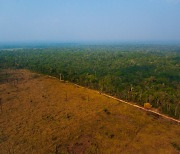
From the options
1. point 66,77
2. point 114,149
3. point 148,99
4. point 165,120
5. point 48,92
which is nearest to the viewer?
point 114,149

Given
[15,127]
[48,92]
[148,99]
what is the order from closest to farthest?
1. [15,127]
2. [148,99]
3. [48,92]

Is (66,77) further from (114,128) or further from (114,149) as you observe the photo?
(114,149)

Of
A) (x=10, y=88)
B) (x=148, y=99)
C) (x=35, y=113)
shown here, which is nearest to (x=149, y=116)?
(x=148, y=99)

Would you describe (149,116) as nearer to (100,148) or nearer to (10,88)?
(100,148)

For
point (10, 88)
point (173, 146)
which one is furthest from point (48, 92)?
point (173, 146)

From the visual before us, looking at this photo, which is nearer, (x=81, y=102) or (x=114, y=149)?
(x=114, y=149)

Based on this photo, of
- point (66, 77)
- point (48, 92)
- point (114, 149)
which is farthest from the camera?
point (66, 77)
